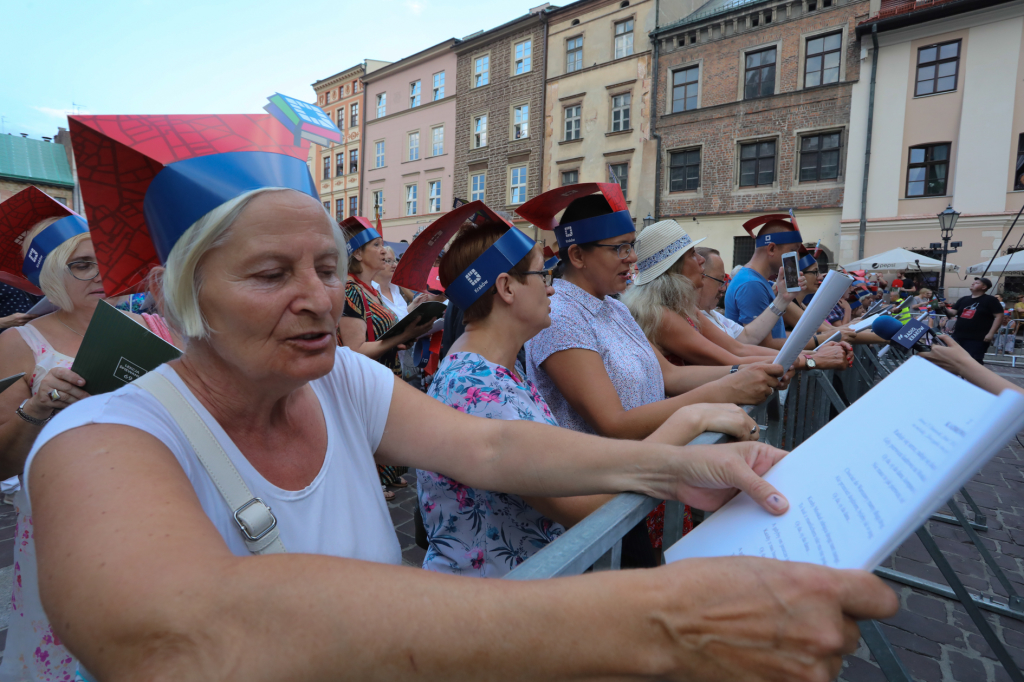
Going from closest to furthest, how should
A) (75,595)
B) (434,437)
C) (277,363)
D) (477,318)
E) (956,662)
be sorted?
(75,595), (277,363), (434,437), (477,318), (956,662)

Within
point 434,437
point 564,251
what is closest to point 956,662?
point 564,251

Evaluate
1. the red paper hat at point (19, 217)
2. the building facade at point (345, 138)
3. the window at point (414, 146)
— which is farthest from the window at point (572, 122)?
the red paper hat at point (19, 217)

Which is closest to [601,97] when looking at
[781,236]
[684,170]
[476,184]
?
[684,170]

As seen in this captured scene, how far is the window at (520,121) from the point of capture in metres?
26.4

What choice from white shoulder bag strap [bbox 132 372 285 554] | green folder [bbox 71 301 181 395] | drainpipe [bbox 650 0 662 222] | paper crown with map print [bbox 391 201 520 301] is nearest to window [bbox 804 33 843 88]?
drainpipe [bbox 650 0 662 222]

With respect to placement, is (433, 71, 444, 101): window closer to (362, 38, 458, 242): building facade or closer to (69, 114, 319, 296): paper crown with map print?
(362, 38, 458, 242): building facade

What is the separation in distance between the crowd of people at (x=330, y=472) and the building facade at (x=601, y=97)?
21312 mm

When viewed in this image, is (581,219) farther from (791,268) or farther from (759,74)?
(759,74)

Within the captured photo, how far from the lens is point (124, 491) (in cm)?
69

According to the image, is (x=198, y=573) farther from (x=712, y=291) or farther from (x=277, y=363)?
(x=712, y=291)

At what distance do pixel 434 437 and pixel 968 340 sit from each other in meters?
13.1

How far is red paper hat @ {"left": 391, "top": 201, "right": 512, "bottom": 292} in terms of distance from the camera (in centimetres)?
208

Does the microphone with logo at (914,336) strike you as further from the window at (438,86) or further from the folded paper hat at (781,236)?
the window at (438,86)

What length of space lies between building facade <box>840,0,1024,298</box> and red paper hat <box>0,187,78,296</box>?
69.8 feet
